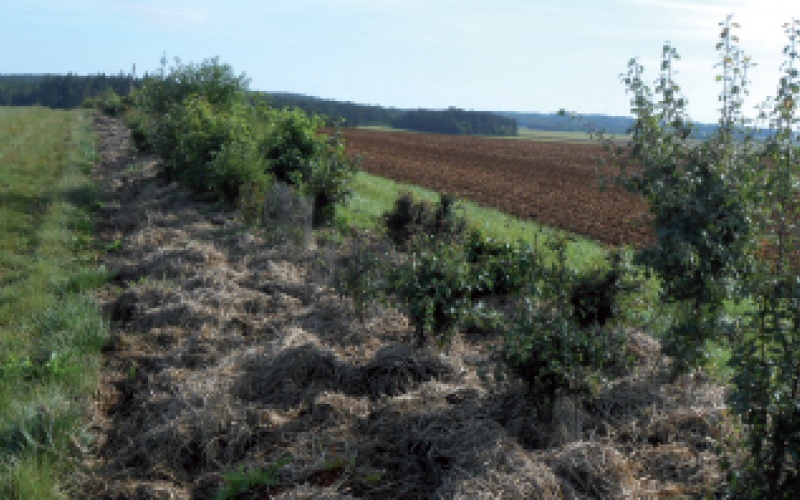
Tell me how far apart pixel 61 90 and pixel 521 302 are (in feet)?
423

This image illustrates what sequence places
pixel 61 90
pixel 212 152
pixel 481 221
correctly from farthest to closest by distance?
1. pixel 61 90
2. pixel 481 221
3. pixel 212 152

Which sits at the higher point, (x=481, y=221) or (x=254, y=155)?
(x=254, y=155)

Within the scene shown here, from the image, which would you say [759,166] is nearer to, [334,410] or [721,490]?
[721,490]

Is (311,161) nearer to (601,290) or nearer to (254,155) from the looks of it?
(254,155)

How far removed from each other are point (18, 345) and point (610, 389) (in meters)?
5.64

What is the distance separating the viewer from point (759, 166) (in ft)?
16.6

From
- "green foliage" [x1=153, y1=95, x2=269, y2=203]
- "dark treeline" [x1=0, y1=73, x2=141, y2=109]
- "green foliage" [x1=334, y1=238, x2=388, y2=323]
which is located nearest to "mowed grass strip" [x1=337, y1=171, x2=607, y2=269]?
"green foliage" [x1=153, y1=95, x2=269, y2=203]

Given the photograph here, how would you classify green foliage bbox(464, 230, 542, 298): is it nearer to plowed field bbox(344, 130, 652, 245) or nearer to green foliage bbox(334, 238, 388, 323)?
green foliage bbox(334, 238, 388, 323)

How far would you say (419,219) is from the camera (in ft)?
34.9

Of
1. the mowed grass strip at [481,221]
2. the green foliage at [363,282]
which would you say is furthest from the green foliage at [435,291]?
the mowed grass strip at [481,221]

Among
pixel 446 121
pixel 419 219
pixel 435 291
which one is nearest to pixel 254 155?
pixel 419 219

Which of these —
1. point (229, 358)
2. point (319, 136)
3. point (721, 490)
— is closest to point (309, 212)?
point (319, 136)

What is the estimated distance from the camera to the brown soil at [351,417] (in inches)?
169

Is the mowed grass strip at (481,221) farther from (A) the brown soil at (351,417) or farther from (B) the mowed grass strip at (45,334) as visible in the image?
(B) the mowed grass strip at (45,334)
